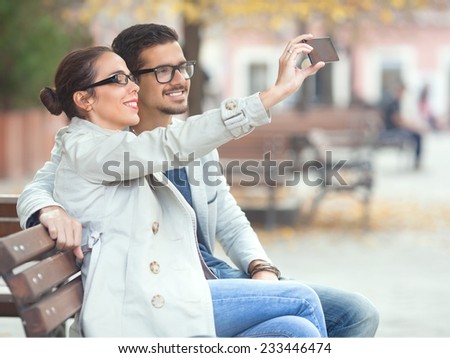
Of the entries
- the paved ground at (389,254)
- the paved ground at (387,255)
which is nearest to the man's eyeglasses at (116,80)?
the paved ground at (387,255)

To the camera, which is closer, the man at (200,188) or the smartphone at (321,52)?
the smartphone at (321,52)

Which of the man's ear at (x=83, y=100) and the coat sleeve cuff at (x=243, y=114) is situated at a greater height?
the man's ear at (x=83, y=100)

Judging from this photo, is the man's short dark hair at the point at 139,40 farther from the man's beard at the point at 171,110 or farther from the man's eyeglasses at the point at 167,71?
the man's beard at the point at 171,110

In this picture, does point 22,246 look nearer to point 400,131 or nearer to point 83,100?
point 83,100

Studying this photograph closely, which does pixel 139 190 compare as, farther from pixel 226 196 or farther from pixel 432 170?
pixel 432 170

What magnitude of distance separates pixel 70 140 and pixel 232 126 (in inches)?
20.3

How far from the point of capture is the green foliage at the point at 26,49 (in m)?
15.3

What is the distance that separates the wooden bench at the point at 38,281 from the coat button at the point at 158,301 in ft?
0.69

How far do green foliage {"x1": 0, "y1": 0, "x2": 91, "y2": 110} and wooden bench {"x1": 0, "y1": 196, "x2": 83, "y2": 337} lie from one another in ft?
41.6

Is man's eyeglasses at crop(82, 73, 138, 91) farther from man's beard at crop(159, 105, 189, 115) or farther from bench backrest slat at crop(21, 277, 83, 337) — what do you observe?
bench backrest slat at crop(21, 277, 83, 337)

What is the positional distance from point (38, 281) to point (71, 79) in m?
0.74

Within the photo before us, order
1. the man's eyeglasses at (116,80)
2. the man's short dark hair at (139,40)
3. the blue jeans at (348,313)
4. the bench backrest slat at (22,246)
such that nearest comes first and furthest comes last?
the bench backrest slat at (22,246), the man's eyeglasses at (116,80), the blue jeans at (348,313), the man's short dark hair at (139,40)

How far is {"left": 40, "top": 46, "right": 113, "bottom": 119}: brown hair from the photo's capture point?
Answer: 3.05 metres

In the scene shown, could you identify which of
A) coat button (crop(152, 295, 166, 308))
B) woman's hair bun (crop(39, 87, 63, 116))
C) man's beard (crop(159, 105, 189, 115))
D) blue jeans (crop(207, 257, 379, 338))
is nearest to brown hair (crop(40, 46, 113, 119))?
woman's hair bun (crop(39, 87, 63, 116))
